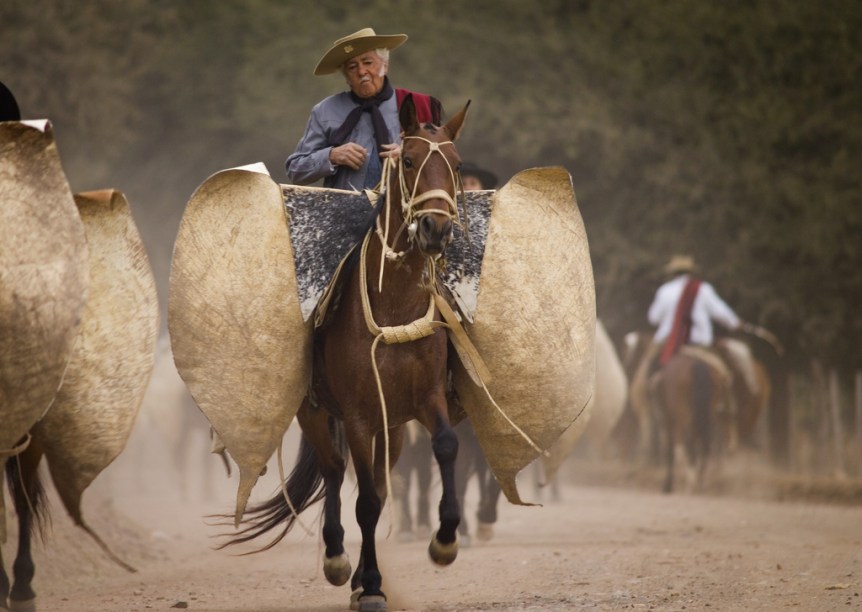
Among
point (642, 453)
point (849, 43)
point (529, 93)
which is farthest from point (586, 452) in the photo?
point (849, 43)

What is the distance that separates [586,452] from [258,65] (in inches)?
387

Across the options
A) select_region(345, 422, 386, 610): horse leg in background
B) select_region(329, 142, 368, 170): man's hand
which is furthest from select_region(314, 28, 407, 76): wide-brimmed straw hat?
select_region(345, 422, 386, 610): horse leg in background

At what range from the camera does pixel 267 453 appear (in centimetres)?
814

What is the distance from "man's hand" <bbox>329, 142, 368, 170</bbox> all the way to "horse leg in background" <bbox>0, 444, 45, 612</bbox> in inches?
88.2

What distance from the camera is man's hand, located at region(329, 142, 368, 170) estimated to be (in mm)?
8445

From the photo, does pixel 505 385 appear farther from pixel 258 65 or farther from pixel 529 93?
pixel 258 65

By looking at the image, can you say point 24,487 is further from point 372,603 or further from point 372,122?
point 372,122

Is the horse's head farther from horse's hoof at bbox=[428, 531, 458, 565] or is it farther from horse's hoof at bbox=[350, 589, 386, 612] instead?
horse's hoof at bbox=[350, 589, 386, 612]

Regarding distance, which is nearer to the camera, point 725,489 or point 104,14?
point 725,489

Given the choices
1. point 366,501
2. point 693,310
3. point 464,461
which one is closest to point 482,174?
point 464,461

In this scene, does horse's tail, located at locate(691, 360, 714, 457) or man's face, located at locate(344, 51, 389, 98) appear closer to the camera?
man's face, located at locate(344, 51, 389, 98)

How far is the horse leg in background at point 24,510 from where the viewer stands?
8.26 m

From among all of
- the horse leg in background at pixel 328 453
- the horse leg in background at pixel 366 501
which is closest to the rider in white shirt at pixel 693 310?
the horse leg in background at pixel 328 453

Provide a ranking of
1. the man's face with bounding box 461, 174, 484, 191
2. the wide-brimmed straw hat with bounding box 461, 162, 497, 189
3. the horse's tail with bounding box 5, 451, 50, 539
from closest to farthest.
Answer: the horse's tail with bounding box 5, 451, 50, 539, the man's face with bounding box 461, 174, 484, 191, the wide-brimmed straw hat with bounding box 461, 162, 497, 189
